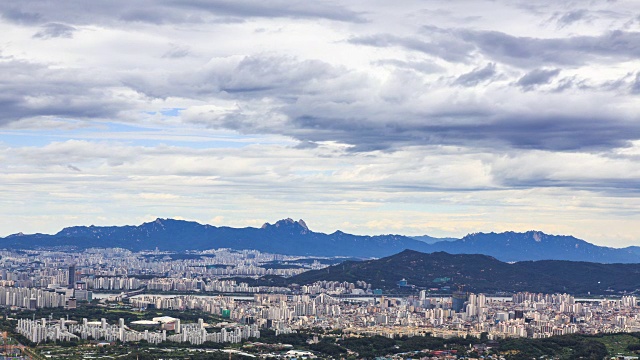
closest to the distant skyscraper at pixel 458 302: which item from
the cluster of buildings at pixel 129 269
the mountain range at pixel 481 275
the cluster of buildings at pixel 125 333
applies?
the mountain range at pixel 481 275

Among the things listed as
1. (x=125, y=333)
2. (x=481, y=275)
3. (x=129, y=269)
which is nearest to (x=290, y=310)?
(x=125, y=333)

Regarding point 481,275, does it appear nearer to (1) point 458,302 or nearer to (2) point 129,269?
(1) point 458,302

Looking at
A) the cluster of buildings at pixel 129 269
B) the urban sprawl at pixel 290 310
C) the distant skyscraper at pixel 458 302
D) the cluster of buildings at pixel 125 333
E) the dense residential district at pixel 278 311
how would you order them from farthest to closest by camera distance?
the cluster of buildings at pixel 129 269, the distant skyscraper at pixel 458 302, the urban sprawl at pixel 290 310, the dense residential district at pixel 278 311, the cluster of buildings at pixel 125 333

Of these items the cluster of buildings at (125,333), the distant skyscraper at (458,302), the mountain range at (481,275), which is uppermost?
the mountain range at (481,275)

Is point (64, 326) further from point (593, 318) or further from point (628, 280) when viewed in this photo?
point (628, 280)

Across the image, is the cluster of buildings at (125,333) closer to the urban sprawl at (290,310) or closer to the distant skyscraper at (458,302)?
the urban sprawl at (290,310)

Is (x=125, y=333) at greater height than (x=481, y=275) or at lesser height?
lesser
